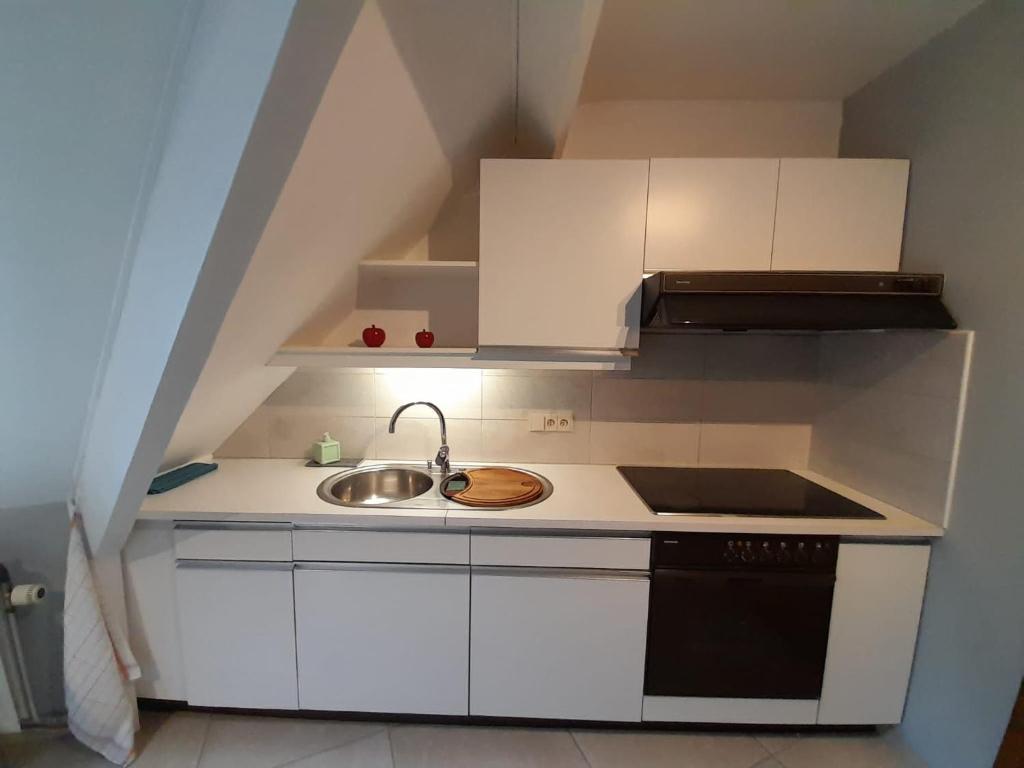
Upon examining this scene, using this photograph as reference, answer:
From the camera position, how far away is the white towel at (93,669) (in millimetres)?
1306

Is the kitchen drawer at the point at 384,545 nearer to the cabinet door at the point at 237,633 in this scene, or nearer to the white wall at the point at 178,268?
the cabinet door at the point at 237,633

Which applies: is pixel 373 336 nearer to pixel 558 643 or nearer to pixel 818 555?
pixel 558 643

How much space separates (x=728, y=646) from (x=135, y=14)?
2.23 m

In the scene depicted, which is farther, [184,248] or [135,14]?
[184,248]

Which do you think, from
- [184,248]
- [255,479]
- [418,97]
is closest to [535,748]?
[255,479]

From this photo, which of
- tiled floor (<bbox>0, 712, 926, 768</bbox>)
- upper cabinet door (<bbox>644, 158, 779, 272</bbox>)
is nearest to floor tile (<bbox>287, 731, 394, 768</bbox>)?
tiled floor (<bbox>0, 712, 926, 768</bbox>)

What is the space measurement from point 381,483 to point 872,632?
1990 mm

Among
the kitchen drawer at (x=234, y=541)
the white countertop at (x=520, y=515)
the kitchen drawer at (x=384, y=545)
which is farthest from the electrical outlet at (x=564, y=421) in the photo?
the kitchen drawer at (x=234, y=541)

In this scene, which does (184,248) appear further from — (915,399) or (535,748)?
(915,399)

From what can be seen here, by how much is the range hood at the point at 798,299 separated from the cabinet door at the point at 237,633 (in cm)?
167

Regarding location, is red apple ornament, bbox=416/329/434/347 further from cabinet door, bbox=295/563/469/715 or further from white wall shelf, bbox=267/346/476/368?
cabinet door, bbox=295/563/469/715

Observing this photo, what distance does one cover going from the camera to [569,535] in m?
1.40

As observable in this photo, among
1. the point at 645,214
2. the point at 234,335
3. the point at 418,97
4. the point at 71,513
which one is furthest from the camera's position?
the point at 645,214

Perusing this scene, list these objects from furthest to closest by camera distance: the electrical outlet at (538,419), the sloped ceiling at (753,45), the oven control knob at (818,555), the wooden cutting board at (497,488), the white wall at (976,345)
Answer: the electrical outlet at (538,419) → the wooden cutting board at (497,488) → the oven control knob at (818,555) → the sloped ceiling at (753,45) → the white wall at (976,345)
